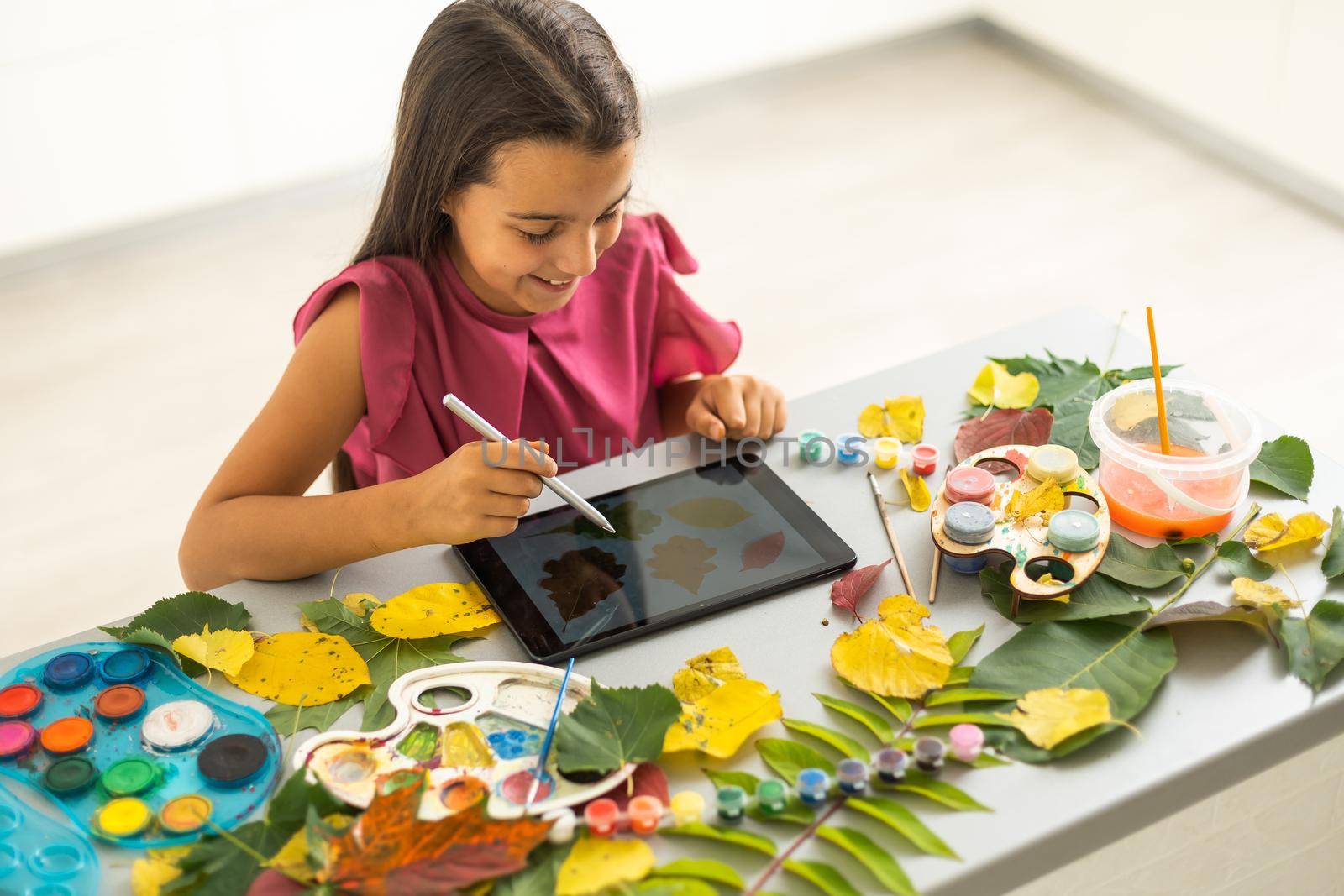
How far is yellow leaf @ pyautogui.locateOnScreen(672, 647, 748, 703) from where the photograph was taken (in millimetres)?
1055

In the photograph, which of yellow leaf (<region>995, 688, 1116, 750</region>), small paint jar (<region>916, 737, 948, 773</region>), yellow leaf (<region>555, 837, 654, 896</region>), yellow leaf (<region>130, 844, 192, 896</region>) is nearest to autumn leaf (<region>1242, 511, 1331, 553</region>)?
yellow leaf (<region>995, 688, 1116, 750</region>)

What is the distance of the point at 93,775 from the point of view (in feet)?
3.25

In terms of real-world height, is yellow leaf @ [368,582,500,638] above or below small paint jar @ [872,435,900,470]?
above

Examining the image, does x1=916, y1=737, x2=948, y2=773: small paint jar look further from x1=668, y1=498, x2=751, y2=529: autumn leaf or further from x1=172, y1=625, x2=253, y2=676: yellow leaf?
x1=172, y1=625, x2=253, y2=676: yellow leaf

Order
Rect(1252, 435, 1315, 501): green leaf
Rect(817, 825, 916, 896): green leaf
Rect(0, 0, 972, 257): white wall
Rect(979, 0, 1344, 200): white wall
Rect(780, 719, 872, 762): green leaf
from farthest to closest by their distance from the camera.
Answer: Rect(979, 0, 1344, 200): white wall → Rect(0, 0, 972, 257): white wall → Rect(1252, 435, 1315, 501): green leaf → Rect(780, 719, 872, 762): green leaf → Rect(817, 825, 916, 896): green leaf

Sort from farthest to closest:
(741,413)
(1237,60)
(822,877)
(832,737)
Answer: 1. (1237,60)
2. (741,413)
3. (832,737)
4. (822,877)

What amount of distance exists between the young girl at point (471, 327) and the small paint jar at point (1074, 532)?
0.30 meters

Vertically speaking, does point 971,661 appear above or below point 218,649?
below

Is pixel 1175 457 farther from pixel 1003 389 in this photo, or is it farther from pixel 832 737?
pixel 832 737

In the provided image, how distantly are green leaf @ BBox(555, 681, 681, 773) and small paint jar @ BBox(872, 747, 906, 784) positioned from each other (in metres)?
0.15

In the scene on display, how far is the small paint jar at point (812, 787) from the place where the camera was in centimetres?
96

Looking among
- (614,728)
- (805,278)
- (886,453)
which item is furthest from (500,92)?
(805,278)

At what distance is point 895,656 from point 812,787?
152 millimetres

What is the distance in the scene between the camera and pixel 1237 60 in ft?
9.93
